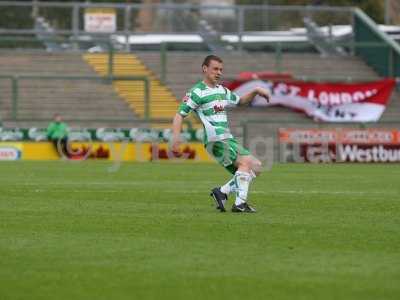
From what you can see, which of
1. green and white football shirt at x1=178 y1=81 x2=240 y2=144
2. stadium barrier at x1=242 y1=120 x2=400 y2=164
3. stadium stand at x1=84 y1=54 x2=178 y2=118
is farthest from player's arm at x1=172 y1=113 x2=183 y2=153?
stadium stand at x1=84 y1=54 x2=178 y2=118

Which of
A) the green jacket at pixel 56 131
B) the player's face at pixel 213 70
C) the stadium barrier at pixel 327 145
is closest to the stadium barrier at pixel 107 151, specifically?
the green jacket at pixel 56 131

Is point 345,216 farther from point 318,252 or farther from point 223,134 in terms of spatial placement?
point 318,252

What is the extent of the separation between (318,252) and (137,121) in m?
29.5

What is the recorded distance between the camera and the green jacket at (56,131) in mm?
37719

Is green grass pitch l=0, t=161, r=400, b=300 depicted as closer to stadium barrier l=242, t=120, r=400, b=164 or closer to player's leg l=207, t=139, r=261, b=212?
player's leg l=207, t=139, r=261, b=212

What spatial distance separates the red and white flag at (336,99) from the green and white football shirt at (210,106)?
27.8 m

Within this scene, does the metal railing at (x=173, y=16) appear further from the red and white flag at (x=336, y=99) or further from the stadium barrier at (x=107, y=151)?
the stadium barrier at (x=107, y=151)

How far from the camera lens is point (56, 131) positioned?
3775 cm

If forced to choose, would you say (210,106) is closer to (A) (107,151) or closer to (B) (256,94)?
(B) (256,94)

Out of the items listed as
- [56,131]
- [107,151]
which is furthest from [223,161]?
[107,151]

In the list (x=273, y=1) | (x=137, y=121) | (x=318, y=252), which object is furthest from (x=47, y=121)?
(x=273, y=1)

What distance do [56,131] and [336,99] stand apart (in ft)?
37.7

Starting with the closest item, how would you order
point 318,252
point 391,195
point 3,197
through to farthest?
point 318,252 → point 3,197 → point 391,195

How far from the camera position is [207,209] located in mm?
16266
